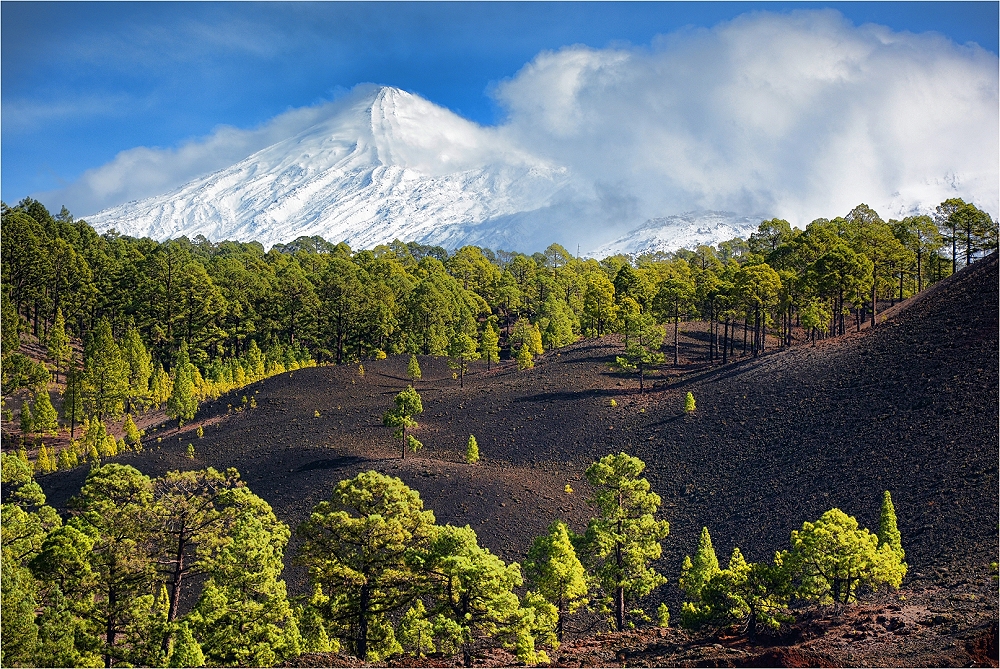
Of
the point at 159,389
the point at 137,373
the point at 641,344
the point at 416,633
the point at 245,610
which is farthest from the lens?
the point at 137,373

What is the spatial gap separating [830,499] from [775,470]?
4.27 meters

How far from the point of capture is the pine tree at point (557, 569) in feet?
94.0

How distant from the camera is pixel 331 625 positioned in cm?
2556

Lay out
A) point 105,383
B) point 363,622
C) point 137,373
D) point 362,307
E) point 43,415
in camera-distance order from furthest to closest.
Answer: point 362,307
point 137,373
point 105,383
point 43,415
point 363,622

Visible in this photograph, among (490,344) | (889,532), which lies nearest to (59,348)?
(490,344)

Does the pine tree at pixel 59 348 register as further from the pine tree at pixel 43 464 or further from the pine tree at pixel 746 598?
the pine tree at pixel 746 598

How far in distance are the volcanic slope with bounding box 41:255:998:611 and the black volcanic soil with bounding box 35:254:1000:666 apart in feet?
0.38

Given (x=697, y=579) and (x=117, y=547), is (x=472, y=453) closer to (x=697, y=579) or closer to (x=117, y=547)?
(x=697, y=579)

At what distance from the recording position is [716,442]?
47.1 m

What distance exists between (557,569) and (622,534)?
11.9 ft

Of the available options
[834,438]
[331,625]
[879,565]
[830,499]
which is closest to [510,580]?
[331,625]

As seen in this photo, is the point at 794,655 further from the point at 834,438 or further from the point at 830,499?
the point at 834,438

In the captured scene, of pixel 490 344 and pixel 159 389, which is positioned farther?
pixel 490 344

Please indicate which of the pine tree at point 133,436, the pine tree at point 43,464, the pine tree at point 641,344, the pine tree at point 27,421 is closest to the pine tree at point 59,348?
the pine tree at point 27,421
